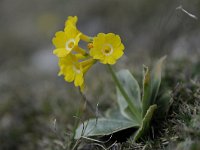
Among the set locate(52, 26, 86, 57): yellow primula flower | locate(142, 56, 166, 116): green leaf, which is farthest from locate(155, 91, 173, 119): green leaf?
locate(52, 26, 86, 57): yellow primula flower

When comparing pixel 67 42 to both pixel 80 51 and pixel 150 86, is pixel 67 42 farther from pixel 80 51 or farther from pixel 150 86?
pixel 150 86

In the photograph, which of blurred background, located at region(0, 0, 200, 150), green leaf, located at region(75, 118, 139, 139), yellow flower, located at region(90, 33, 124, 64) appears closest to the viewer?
yellow flower, located at region(90, 33, 124, 64)

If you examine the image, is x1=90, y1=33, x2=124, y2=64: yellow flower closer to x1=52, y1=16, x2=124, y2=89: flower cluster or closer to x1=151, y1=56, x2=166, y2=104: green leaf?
x1=52, y1=16, x2=124, y2=89: flower cluster

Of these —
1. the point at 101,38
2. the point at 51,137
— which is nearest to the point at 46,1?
the point at 51,137

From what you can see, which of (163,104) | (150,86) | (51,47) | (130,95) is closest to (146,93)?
(150,86)

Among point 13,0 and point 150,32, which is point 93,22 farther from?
point 13,0

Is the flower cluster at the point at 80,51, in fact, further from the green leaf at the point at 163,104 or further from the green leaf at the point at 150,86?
the green leaf at the point at 163,104
